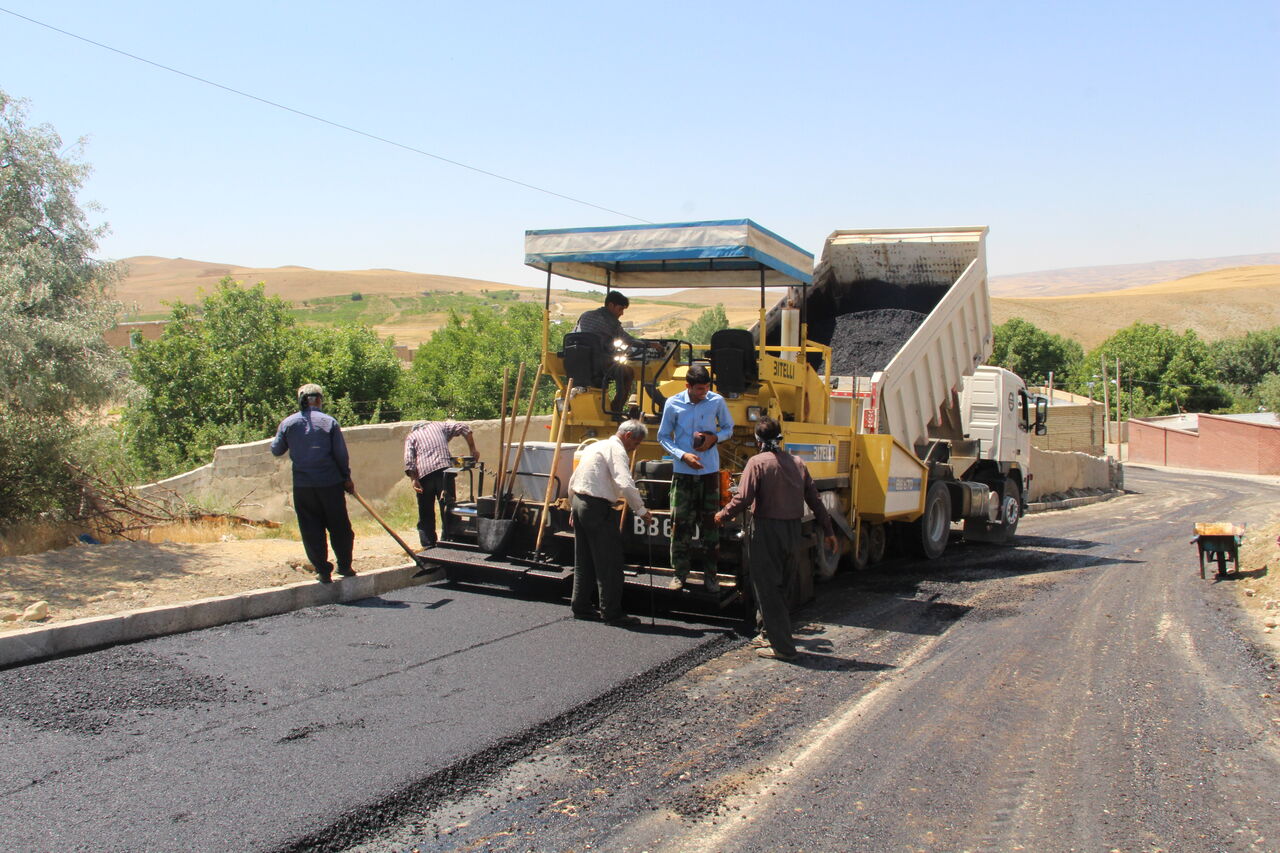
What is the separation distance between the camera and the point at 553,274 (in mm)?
8281

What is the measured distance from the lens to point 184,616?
6020 mm

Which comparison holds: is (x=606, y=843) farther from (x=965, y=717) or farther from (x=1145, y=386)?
(x=1145, y=386)

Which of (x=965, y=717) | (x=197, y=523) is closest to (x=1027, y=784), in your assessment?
(x=965, y=717)

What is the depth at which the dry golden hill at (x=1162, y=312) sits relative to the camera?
96.4 metres

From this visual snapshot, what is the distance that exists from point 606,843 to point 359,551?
227 inches

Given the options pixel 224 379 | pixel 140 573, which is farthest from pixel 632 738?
pixel 224 379

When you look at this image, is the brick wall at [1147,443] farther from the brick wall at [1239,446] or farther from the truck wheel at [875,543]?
the truck wheel at [875,543]

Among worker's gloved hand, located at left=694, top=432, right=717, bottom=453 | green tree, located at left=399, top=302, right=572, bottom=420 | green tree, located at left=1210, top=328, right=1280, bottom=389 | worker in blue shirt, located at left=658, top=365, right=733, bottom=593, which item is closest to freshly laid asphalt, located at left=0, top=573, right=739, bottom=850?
worker in blue shirt, located at left=658, top=365, right=733, bottom=593

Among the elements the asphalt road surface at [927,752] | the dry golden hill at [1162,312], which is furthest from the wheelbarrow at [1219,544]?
the dry golden hill at [1162,312]

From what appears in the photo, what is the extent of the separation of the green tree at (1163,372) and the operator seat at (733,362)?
192 ft

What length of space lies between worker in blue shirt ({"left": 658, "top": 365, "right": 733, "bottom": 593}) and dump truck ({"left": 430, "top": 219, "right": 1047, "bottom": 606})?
0.54 feet

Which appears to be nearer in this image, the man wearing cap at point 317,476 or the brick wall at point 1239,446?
the man wearing cap at point 317,476

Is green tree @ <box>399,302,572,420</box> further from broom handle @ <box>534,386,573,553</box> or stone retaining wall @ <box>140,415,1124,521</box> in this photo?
broom handle @ <box>534,386,573,553</box>

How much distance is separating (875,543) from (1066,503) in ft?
47.1
